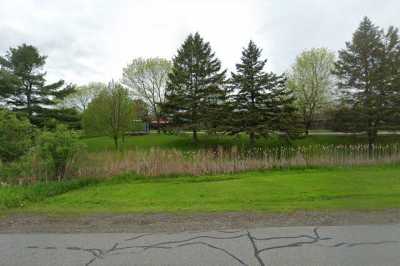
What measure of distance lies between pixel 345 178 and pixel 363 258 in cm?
765

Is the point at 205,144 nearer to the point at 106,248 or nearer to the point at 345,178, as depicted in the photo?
the point at 345,178

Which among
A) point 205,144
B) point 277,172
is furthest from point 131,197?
point 205,144

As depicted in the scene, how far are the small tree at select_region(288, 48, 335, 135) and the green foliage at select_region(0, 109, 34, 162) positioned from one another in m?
30.4

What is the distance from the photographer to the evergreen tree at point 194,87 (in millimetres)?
28062

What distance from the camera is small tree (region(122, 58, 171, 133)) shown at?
42594 mm

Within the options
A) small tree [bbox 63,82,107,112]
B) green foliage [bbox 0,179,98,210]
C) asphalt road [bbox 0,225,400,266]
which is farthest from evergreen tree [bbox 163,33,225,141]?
small tree [bbox 63,82,107,112]

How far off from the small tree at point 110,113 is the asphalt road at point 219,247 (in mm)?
21268

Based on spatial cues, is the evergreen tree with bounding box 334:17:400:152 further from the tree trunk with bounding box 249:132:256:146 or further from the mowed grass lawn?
the mowed grass lawn

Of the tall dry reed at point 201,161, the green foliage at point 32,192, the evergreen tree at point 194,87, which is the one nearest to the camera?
the green foliage at point 32,192

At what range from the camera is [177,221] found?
5.63 metres

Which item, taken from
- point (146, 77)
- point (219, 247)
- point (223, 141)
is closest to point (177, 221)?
point (219, 247)

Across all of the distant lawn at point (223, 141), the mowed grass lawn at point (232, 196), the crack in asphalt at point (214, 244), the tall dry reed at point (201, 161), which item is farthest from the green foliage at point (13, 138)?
the distant lawn at point (223, 141)

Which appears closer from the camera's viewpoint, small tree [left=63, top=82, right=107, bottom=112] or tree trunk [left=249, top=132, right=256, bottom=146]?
tree trunk [left=249, top=132, right=256, bottom=146]

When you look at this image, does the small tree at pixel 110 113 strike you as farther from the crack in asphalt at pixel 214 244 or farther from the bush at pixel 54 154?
the crack in asphalt at pixel 214 244
